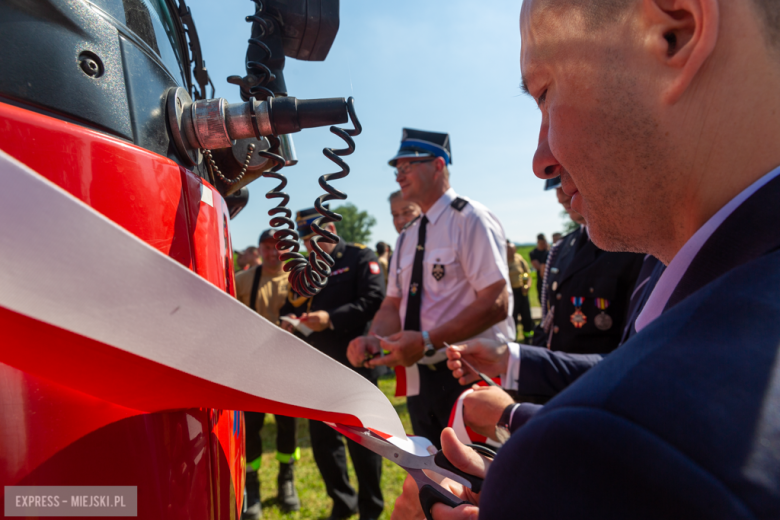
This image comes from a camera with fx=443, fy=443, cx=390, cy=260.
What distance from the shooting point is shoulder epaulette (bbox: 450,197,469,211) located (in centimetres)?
327

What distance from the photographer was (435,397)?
10.0 feet

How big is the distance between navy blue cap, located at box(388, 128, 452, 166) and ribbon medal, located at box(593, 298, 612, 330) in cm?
172

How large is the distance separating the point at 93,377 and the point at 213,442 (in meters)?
0.25

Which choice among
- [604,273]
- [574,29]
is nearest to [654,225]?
[574,29]

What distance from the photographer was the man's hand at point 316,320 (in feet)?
12.7

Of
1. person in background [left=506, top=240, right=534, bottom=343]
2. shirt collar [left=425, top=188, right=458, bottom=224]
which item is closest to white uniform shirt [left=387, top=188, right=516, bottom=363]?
shirt collar [left=425, top=188, right=458, bottom=224]

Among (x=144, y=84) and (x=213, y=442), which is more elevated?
(x=144, y=84)

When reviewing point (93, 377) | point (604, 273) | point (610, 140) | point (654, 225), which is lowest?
point (93, 377)

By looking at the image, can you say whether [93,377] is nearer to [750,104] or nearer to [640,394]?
[640,394]

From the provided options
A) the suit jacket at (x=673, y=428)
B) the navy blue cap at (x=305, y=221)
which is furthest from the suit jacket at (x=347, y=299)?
the suit jacket at (x=673, y=428)

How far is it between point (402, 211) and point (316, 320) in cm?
165

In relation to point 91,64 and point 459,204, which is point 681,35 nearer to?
point 91,64

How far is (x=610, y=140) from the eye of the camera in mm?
700

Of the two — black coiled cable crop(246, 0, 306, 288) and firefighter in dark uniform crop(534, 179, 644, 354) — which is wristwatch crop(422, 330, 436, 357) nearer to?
firefighter in dark uniform crop(534, 179, 644, 354)
